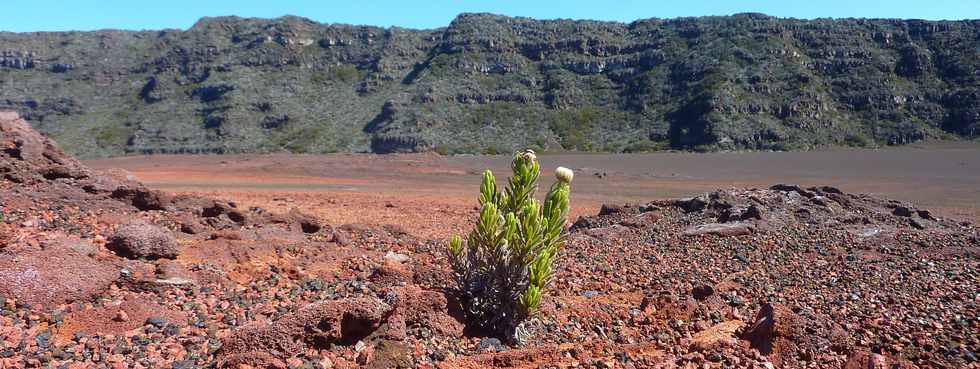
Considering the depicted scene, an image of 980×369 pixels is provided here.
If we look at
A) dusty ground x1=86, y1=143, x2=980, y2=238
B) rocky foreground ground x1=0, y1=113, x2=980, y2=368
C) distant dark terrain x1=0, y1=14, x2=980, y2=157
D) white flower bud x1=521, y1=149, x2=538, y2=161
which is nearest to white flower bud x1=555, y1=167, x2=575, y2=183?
white flower bud x1=521, y1=149, x2=538, y2=161

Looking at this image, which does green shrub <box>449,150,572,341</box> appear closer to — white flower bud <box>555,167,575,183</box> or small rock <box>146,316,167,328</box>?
white flower bud <box>555,167,575,183</box>

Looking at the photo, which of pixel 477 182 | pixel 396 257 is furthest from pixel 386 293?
pixel 477 182

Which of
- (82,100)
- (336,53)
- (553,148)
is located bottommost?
(553,148)

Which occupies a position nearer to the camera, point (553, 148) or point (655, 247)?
point (655, 247)

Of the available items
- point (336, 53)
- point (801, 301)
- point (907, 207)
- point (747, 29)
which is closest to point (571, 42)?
point (747, 29)

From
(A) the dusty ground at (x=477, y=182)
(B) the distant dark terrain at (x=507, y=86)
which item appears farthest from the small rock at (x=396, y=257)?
(B) the distant dark terrain at (x=507, y=86)

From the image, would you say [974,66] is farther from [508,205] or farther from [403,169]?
[508,205]

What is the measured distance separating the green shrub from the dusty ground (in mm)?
7081

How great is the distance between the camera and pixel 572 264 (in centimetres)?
801

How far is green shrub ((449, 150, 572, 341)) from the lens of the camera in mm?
4691

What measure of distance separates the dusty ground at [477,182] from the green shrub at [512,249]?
708cm

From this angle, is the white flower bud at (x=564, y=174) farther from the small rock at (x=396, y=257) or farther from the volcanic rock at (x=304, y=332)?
the small rock at (x=396, y=257)

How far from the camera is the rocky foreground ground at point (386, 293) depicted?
4.25 metres

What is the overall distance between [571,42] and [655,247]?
280 feet
